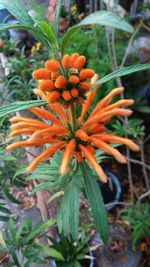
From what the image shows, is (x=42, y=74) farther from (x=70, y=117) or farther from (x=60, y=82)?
(x=70, y=117)

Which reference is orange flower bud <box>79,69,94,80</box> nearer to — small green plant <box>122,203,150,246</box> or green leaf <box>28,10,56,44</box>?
green leaf <box>28,10,56,44</box>

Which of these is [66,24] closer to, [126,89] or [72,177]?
[126,89]

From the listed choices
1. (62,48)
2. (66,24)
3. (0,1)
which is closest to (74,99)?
(62,48)

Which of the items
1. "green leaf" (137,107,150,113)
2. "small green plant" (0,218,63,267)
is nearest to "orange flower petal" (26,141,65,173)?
"small green plant" (0,218,63,267)

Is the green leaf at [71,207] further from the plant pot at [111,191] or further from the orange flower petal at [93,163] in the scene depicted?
the plant pot at [111,191]

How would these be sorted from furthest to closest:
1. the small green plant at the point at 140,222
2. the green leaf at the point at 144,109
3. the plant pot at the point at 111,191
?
the green leaf at the point at 144,109, the plant pot at the point at 111,191, the small green plant at the point at 140,222

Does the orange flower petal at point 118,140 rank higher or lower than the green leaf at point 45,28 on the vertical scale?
lower

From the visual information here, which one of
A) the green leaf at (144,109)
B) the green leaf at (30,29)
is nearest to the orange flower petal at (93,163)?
the green leaf at (30,29)
